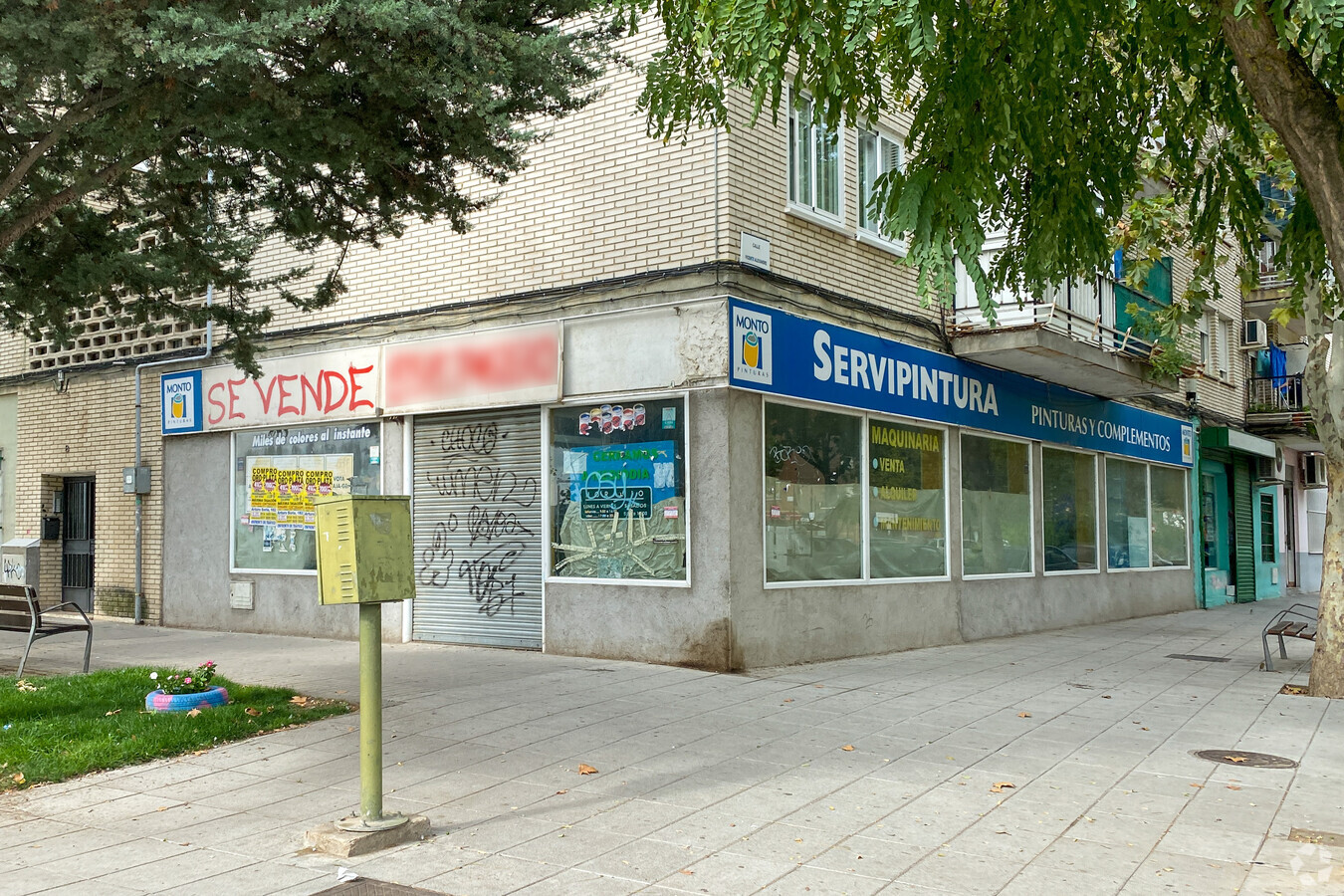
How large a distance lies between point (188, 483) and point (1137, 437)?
15.3 m

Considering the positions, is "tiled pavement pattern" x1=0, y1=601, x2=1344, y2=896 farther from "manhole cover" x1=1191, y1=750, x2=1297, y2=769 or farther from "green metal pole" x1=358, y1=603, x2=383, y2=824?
"green metal pole" x1=358, y1=603, x2=383, y2=824

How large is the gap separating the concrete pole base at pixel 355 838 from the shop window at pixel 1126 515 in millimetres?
15145

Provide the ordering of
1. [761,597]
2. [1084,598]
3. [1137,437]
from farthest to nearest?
[1137,437] → [1084,598] → [761,597]

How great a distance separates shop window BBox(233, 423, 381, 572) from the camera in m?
13.2

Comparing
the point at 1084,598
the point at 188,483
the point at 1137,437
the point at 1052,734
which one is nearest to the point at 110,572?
the point at 188,483

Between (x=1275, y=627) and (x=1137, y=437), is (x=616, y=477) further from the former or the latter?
(x=1137, y=437)

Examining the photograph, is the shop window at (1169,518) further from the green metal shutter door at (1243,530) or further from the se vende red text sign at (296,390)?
the se vende red text sign at (296,390)

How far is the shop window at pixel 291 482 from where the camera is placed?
13.2 metres

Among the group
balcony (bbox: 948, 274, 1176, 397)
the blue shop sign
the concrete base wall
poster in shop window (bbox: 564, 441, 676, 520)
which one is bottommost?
the concrete base wall

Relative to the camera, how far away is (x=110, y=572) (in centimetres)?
1539

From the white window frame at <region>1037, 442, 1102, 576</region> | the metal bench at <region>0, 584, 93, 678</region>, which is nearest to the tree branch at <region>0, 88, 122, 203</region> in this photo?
the metal bench at <region>0, 584, 93, 678</region>

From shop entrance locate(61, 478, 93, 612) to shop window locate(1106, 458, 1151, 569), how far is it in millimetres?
15679

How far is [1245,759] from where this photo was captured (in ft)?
22.7

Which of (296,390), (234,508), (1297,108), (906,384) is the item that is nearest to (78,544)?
(234,508)
